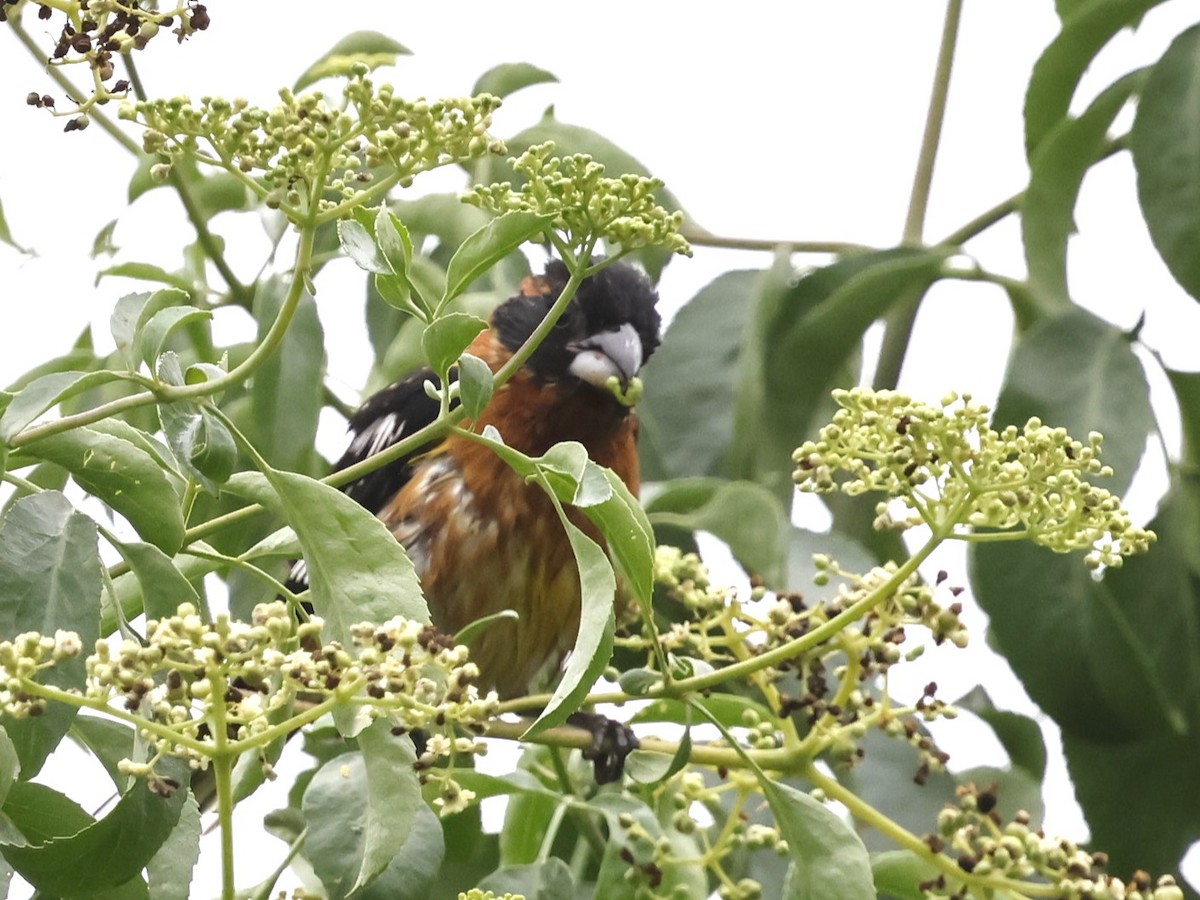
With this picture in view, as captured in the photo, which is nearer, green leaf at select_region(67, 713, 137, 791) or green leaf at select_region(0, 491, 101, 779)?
green leaf at select_region(0, 491, 101, 779)

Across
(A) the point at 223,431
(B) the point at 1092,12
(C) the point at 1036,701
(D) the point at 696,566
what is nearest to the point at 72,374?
(A) the point at 223,431

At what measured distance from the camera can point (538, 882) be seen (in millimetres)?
1386

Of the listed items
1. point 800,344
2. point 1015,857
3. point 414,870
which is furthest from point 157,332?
point 800,344

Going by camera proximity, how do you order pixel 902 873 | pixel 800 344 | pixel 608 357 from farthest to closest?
pixel 608 357, pixel 800 344, pixel 902 873

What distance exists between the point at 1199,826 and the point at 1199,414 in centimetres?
60

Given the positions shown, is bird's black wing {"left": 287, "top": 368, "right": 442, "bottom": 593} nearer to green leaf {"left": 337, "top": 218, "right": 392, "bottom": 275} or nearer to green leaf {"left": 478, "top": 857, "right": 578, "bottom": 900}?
green leaf {"left": 478, "top": 857, "right": 578, "bottom": 900}

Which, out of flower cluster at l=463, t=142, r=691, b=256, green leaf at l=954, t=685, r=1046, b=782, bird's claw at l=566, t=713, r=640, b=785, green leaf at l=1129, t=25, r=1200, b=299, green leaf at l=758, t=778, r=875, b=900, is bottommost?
green leaf at l=954, t=685, r=1046, b=782

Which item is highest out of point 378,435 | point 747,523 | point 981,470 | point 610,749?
point 981,470

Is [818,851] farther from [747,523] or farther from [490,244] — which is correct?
[747,523]

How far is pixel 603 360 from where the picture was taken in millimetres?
2684

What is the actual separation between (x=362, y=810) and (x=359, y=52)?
1560mm

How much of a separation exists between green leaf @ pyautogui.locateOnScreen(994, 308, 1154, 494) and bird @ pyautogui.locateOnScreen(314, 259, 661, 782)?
1.95 ft

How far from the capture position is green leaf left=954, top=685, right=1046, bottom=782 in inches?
89.7

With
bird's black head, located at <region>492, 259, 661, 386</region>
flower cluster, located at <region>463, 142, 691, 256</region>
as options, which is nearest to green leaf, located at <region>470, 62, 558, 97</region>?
bird's black head, located at <region>492, 259, 661, 386</region>
